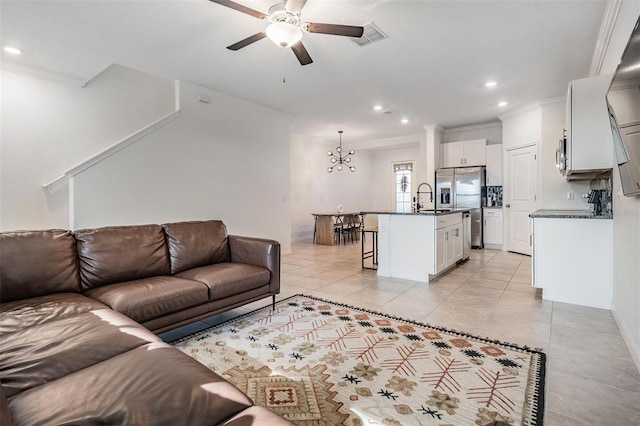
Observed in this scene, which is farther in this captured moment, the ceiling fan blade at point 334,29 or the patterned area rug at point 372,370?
the ceiling fan blade at point 334,29

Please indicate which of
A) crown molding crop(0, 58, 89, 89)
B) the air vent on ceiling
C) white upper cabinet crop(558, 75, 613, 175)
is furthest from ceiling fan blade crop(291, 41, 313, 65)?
crown molding crop(0, 58, 89, 89)

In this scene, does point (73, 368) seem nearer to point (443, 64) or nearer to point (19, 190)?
point (19, 190)

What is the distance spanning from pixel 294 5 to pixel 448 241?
3.56 meters

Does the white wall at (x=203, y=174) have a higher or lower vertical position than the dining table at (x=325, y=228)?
higher

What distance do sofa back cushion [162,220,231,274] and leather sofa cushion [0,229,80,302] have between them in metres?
0.74

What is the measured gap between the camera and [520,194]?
248 inches

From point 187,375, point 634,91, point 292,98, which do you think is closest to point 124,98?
point 292,98

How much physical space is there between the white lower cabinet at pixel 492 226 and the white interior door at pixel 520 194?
0.20 meters

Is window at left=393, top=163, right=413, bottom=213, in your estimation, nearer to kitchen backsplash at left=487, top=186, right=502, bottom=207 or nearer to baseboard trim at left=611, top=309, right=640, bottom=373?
kitchen backsplash at left=487, top=186, right=502, bottom=207

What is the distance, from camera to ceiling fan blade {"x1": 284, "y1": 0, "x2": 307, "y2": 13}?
7.73 feet

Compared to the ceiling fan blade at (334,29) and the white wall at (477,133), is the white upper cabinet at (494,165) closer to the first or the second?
the white wall at (477,133)

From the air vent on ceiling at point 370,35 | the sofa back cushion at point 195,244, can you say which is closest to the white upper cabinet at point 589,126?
the air vent on ceiling at point 370,35

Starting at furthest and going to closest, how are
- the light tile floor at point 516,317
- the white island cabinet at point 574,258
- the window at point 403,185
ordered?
1. the window at point 403,185
2. the white island cabinet at point 574,258
3. the light tile floor at point 516,317

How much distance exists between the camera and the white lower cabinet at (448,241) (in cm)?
420
